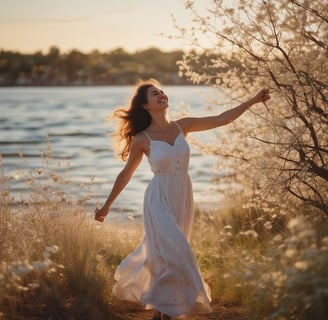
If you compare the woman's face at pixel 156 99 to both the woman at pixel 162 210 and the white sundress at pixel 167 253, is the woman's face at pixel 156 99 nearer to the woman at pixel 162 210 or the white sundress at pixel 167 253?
the woman at pixel 162 210

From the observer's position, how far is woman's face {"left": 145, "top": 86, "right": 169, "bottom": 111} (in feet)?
17.6

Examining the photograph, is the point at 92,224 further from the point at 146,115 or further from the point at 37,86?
the point at 37,86

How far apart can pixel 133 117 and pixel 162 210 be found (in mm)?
895

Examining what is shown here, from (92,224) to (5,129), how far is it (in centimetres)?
2677

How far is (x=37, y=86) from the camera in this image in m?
96.1

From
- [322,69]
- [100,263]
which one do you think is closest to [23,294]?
[100,263]

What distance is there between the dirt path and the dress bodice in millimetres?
1227

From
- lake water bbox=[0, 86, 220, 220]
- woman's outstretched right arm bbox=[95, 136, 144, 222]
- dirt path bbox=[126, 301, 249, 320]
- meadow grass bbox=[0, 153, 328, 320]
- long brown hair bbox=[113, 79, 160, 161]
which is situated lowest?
lake water bbox=[0, 86, 220, 220]

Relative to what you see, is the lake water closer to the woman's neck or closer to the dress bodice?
the woman's neck

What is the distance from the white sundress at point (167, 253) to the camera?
4.95m

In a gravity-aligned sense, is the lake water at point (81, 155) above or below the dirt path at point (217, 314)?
below

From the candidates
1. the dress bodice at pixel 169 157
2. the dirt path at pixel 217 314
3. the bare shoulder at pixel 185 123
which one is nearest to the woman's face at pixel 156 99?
the bare shoulder at pixel 185 123

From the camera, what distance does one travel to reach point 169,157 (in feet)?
16.9

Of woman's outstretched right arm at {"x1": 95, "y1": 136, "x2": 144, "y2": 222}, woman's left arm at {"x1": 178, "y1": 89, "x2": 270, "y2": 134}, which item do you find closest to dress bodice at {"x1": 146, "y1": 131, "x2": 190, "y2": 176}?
woman's outstretched right arm at {"x1": 95, "y1": 136, "x2": 144, "y2": 222}
